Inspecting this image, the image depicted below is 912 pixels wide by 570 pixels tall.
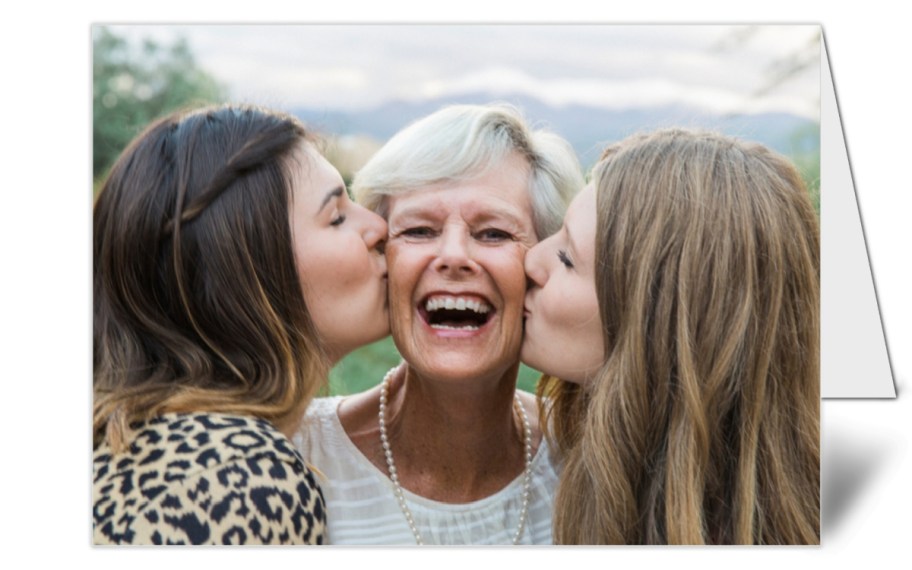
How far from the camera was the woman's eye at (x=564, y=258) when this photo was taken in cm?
406

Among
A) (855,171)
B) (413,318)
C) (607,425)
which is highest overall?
(855,171)

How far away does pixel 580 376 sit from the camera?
4105 millimetres

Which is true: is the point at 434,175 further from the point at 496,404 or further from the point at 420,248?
the point at 496,404

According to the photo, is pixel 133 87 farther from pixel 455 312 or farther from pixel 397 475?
pixel 397 475

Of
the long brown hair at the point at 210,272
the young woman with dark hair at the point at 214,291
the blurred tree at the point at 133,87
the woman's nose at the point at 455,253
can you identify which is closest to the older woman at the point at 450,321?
the woman's nose at the point at 455,253

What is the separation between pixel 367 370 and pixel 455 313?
0.34 m

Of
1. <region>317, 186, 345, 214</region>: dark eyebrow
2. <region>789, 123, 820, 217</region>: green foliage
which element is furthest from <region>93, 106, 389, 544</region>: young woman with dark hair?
<region>789, 123, 820, 217</region>: green foliage

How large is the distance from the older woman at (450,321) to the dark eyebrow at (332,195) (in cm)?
7

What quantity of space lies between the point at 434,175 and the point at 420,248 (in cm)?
21

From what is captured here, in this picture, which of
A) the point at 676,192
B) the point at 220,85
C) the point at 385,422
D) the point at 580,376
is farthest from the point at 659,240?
the point at 220,85

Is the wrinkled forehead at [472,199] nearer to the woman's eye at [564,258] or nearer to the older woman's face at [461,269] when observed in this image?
the older woman's face at [461,269]

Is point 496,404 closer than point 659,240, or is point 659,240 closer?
point 659,240

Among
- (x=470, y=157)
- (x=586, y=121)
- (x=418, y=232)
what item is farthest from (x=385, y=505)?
(x=586, y=121)

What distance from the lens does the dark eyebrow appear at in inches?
159
